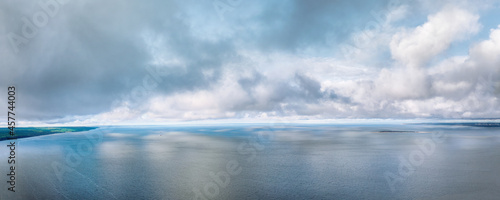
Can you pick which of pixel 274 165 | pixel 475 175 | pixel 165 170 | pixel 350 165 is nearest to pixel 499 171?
pixel 475 175

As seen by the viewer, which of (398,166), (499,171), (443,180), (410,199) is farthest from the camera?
(398,166)

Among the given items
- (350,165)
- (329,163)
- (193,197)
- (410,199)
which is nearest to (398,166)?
(350,165)

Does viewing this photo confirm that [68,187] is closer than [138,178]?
Yes

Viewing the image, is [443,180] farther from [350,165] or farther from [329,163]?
[329,163]

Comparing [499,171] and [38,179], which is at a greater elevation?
[38,179]

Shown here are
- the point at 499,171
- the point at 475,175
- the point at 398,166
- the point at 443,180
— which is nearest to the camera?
the point at 443,180

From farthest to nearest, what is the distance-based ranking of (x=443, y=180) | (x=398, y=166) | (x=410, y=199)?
(x=398, y=166) < (x=443, y=180) < (x=410, y=199)

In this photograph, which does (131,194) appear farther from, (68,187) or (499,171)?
(499,171)

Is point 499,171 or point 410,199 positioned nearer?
point 410,199

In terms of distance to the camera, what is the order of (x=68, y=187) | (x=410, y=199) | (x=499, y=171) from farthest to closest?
(x=499, y=171), (x=68, y=187), (x=410, y=199)
